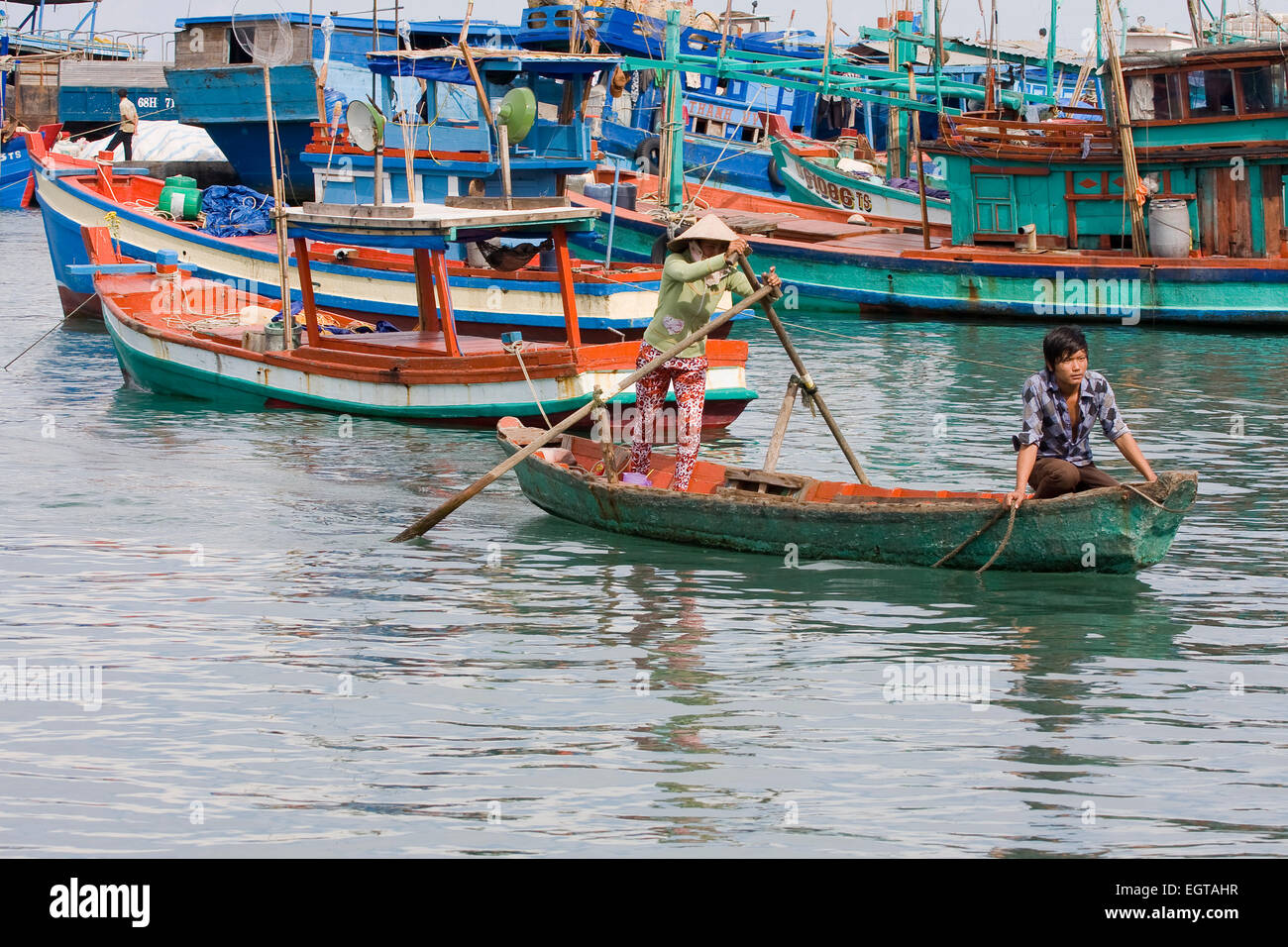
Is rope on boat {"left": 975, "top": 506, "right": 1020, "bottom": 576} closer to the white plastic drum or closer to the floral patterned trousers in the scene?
the floral patterned trousers

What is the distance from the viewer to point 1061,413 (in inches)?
372

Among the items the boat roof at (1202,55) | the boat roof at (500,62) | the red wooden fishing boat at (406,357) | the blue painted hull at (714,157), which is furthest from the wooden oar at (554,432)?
the blue painted hull at (714,157)

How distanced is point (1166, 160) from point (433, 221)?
1418 cm

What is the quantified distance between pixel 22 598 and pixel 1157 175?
1985cm

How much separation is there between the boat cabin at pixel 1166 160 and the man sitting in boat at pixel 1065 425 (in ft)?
50.8

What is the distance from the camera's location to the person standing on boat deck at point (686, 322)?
443 inches

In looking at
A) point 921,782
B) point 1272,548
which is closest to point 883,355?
point 1272,548

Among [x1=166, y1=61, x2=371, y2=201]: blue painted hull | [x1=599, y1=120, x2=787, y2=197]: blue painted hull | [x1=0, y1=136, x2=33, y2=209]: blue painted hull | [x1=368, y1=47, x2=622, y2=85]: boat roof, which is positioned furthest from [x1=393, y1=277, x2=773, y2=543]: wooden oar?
[x1=0, y1=136, x2=33, y2=209]: blue painted hull

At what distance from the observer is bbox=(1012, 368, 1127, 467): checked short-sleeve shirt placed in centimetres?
933

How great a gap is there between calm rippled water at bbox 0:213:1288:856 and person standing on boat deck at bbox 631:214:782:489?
95 centimetres

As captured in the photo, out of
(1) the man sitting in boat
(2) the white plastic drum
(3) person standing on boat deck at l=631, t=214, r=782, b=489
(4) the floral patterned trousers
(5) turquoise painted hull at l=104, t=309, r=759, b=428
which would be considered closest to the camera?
(1) the man sitting in boat

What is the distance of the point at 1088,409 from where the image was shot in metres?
9.42

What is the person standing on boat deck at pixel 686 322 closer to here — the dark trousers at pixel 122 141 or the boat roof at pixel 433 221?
the boat roof at pixel 433 221

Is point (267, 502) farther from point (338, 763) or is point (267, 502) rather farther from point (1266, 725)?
point (1266, 725)
